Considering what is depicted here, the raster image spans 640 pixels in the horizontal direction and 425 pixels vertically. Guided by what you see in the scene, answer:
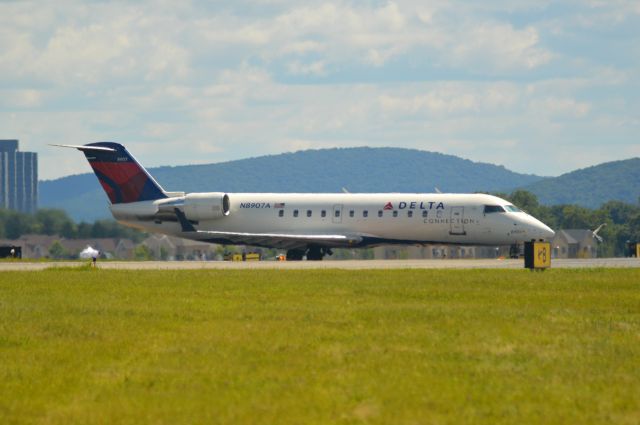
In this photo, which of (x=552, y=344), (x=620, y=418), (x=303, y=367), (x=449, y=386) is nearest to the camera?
(x=620, y=418)

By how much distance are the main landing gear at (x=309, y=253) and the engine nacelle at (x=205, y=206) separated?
4.03 m

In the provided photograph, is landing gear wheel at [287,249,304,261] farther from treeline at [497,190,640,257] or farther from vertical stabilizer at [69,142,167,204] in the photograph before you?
treeline at [497,190,640,257]

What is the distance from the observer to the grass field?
43.8 feet

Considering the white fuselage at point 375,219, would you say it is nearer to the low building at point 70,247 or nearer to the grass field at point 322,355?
the grass field at point 322,355

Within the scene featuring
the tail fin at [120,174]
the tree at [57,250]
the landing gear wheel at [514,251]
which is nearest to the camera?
the landing gear wheel at [514,251]

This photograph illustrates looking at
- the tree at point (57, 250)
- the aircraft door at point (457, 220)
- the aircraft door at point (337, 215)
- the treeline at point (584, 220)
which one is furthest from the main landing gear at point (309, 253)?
the treeline at point (584, 220)

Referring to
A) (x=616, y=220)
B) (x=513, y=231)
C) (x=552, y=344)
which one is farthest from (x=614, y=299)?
(x=616, y=220)

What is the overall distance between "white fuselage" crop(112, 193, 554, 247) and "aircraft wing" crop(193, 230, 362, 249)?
31 cm

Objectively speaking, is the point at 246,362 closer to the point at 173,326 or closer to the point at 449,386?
the point at 449,386

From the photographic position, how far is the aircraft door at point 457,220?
179 feet

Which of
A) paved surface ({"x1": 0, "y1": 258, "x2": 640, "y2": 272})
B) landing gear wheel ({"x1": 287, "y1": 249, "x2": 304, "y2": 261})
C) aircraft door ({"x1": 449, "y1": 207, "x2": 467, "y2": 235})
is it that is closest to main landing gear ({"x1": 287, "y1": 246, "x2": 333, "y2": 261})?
landing gear wheel ({"x1": 287, "y1": 249, "x2": 304, "y2": 261})

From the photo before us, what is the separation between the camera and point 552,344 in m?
18.3

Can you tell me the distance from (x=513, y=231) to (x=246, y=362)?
3894 centimetres

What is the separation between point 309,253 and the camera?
59.1 metres
